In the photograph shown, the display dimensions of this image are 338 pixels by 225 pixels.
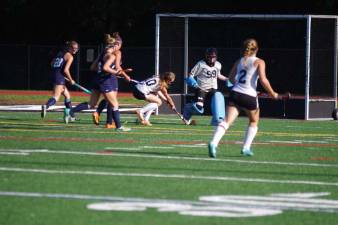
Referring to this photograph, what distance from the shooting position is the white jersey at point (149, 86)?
2703 cm

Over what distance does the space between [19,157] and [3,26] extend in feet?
151

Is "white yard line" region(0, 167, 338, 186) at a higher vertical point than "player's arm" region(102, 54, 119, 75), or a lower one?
lower

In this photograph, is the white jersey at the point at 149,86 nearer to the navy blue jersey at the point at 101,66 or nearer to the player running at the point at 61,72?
→ the player running at the point at 61,72

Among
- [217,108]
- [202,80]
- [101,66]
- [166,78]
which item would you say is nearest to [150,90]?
[166,78]

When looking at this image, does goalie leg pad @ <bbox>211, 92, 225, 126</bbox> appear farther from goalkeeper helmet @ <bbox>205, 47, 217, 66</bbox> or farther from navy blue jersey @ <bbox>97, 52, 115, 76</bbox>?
navy blue jersey @ <bbox>97, 52, 115, 76</bbox>

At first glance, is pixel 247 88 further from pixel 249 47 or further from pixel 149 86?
pixel 149 86

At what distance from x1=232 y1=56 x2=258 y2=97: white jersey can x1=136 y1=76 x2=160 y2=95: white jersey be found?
912 centimetres

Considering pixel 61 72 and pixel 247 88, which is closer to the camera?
pixel 247 88

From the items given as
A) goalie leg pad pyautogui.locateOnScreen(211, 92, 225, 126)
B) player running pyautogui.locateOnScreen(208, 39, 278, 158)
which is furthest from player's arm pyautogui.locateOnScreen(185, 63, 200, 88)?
player running pyautogui.locateOnScreen(208, 39, 278, 158)

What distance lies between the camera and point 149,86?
2714 cm

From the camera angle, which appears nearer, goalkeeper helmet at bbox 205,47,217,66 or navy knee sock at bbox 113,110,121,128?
navy knee sock at bbox 113,110,121,128

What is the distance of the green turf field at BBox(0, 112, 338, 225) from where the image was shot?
37.3ft

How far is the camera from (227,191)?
13.2 m

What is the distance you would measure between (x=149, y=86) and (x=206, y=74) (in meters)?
1.52
